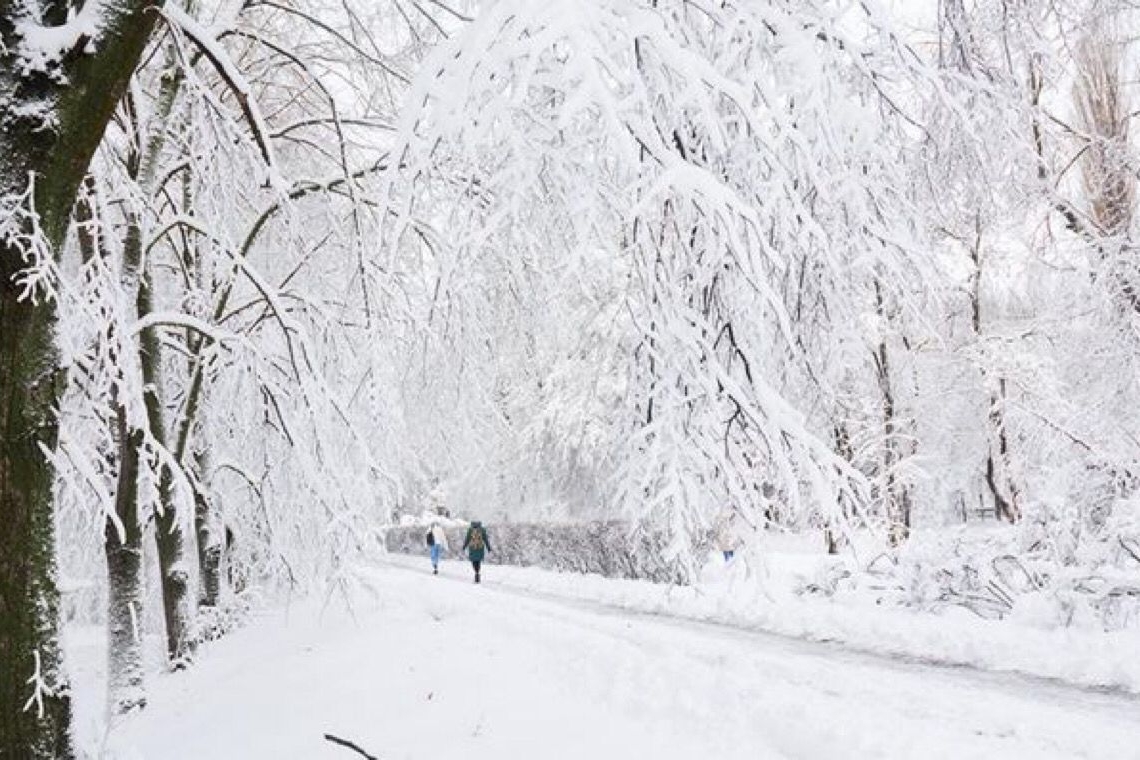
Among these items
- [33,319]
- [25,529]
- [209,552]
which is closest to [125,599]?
[209,552]

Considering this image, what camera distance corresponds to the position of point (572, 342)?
354 cm

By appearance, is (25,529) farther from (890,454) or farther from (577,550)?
(890,454)

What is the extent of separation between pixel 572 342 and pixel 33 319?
193cm

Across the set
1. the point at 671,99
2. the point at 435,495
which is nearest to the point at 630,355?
the point at 671,99

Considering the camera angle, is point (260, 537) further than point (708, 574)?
No

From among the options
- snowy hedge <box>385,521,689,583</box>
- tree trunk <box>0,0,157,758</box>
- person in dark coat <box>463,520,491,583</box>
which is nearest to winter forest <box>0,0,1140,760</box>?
tree trunk <box>0,0,157,758</box>

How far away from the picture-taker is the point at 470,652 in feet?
29.9

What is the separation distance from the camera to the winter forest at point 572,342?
243 cm

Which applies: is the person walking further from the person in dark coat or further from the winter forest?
the winter forest

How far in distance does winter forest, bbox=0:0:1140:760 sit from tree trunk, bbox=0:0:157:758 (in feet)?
0.04

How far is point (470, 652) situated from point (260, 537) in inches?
182

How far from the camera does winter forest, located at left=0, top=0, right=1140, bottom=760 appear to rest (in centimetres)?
243

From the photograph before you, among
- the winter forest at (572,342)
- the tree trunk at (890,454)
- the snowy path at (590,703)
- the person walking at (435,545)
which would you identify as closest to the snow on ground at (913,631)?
the winter forest at (572,342)

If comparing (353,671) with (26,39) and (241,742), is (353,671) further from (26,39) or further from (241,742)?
(26,39)
